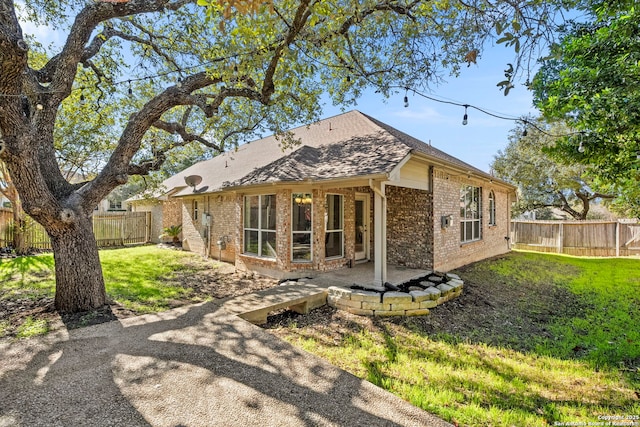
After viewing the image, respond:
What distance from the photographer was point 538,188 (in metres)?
21.5

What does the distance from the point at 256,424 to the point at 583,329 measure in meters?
6.28

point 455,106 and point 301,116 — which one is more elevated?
point 301,116

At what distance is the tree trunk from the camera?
18.0ft

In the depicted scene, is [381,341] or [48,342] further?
[381,341]

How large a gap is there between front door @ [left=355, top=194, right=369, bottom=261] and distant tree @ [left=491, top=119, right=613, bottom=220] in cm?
1464

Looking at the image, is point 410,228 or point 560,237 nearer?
point 410,228

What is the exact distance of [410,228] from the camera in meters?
9.11

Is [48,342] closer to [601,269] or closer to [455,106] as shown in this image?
[455,106]

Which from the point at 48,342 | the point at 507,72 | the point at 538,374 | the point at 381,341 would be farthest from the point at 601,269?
the point at 48,342

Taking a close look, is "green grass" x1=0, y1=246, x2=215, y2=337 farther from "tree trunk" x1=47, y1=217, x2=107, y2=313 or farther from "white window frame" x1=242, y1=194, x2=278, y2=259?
"white window frame" x1=242, y1=194, x2=278, y2=259

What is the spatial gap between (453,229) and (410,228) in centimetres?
184

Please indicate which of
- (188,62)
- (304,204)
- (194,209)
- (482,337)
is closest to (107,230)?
(194,209)

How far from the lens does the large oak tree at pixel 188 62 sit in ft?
14.4

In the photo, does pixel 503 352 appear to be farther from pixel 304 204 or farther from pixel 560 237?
pixel 560 237
